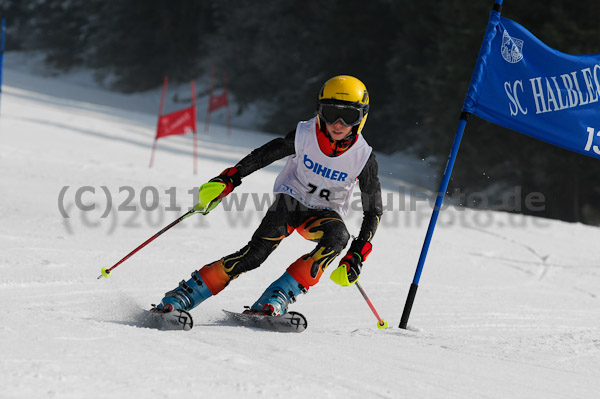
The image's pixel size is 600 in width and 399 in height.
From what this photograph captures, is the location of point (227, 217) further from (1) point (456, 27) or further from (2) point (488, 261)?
(1) point (456, 27)

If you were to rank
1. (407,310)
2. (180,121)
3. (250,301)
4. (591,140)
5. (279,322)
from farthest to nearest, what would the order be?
1. (180,121)
2. (250,301)
3. (591,140)
4. (407,310)
5. (279,322)

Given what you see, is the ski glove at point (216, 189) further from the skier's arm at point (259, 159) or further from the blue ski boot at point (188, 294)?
the blue ski boot at point (188, 294)

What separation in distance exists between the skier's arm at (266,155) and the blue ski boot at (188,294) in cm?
70

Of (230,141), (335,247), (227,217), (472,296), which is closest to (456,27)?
(230,141)

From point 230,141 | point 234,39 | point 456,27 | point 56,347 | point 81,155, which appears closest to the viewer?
point 56,347

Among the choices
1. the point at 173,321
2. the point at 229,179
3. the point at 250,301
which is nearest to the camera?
the point at 173,321

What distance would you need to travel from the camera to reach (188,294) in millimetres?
3760

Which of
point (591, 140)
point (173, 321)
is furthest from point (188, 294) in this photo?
point (591, 140)

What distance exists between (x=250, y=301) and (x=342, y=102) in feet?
6.43

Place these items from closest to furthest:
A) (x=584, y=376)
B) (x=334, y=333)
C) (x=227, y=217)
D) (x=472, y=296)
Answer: (x=584, y=376) < (x=334, y=333) < (x=472, y=296) < (x=227, y=217)

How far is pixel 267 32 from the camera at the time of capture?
2939cm

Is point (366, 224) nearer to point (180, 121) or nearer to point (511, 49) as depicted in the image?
point (511, 49)

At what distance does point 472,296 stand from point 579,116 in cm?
212

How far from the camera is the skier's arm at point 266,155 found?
402cm
